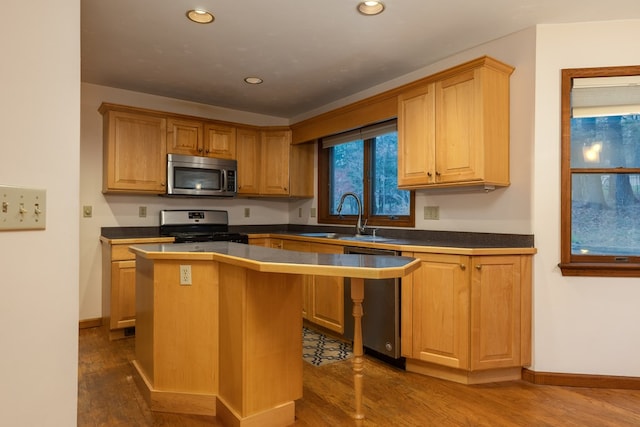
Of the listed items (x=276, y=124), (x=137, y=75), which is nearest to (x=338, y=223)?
(x=276, y=124)

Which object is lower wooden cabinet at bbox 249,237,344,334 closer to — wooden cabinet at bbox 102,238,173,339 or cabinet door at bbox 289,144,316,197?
cabinet door at bbox 289,144,316,197

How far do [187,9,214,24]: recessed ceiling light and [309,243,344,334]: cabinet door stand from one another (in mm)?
1925

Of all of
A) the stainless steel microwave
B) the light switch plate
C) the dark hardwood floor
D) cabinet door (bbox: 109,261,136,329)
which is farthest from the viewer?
the stainless steel microwave

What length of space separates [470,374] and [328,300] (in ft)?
4.23

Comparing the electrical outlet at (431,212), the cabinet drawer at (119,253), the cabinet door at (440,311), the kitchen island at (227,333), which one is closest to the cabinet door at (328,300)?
the cabinet door at (440,311)

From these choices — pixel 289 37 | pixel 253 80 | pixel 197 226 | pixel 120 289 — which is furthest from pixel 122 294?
pixel 289 37

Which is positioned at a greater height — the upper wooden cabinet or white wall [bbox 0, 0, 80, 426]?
the upper wooden cabinet

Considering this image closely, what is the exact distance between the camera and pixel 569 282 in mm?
2539

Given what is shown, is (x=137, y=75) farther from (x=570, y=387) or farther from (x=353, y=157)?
(x=570, y=387)

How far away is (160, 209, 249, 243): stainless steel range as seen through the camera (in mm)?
3914

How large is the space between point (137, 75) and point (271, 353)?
287 cm

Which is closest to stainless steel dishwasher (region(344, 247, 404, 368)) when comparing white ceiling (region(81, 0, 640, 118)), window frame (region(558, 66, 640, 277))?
window frame (region(558, 66, 640, 277))

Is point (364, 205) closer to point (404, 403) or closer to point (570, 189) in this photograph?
point (570, 189)

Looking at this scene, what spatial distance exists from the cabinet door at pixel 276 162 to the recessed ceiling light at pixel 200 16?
2067mm
